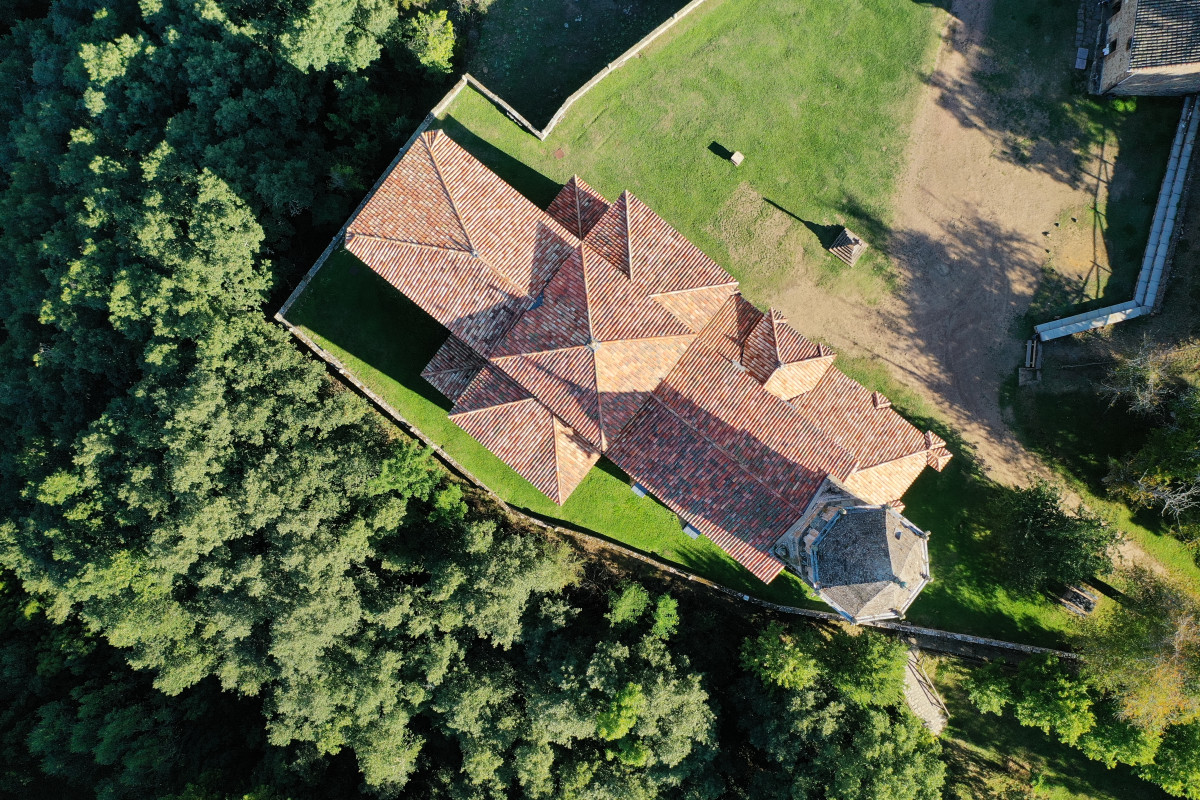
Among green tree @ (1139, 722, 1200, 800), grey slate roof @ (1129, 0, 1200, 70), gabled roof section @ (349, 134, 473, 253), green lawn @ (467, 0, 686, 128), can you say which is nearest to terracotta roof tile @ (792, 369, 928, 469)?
gabled roof section @ (349, 134, 473, 253)

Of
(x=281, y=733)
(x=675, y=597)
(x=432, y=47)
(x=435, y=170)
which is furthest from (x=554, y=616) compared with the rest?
(x=432, y=47)

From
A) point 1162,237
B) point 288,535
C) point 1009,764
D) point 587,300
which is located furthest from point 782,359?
point 1009,764

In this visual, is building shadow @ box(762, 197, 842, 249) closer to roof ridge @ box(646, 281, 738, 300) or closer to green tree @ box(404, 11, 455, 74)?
roof ridge @ box(646, 281, 738, 300)

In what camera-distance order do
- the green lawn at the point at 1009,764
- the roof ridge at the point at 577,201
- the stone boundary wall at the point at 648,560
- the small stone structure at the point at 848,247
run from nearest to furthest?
the roof ridge at the point at 577,201 → the small stone structure at the point at 848,247 → the stone boundary wall at the point at 648,560 → the green lawn at the point at 1009,764

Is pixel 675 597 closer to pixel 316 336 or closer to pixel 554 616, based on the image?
pixel 554 616

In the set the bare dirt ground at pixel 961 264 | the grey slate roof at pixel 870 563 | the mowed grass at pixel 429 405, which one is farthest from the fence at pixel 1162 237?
the mowed grass at pixel 429 405

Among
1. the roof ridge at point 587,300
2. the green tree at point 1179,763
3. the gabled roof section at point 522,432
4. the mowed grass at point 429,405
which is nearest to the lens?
the roof ridge at point 587,300

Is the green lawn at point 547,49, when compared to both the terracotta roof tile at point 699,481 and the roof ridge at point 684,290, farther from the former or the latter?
the terracotta roof tile at point 699,481

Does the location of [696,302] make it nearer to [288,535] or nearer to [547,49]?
[547,49]
